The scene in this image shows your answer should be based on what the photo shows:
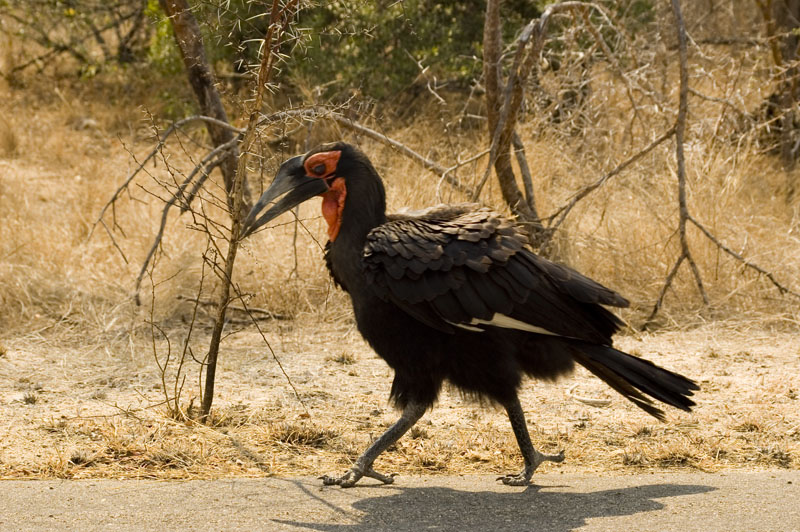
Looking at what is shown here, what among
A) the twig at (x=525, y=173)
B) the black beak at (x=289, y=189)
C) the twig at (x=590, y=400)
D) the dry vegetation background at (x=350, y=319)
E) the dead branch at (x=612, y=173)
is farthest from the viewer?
the twig at (x=525, y=173)

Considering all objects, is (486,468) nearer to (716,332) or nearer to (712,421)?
(712,421)

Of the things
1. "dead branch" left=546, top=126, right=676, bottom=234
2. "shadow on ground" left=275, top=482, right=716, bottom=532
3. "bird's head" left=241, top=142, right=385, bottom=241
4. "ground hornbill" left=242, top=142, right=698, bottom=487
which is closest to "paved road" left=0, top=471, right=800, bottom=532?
"shadow on ground" left=275, top=482, right=716, bottom=532

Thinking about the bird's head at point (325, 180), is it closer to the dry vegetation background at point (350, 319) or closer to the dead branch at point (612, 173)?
the dry vegetation background at point (350, 319)

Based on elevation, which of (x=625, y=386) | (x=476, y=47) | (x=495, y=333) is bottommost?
(x=625, y=386)

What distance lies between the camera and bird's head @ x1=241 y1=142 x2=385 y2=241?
4031 mm

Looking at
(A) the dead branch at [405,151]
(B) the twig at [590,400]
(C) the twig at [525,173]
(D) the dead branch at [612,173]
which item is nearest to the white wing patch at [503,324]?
(B) the twig at [590,400]

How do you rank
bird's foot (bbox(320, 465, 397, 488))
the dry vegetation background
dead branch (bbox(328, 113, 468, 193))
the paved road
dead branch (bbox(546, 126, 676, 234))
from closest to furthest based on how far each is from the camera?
the paved road < bird's foot (bbox(320, 465, 397, 488)) < the dry vegetation background < dead branch (bbox(546, 126, 676, 234)) < dead branch (bbox(328, 113, 468, 193))

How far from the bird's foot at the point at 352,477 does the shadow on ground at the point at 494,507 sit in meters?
0.05

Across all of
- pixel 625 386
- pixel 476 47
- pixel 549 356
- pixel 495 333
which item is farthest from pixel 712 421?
pixel 476 47

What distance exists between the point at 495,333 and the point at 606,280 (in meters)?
3.27

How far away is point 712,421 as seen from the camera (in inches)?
192

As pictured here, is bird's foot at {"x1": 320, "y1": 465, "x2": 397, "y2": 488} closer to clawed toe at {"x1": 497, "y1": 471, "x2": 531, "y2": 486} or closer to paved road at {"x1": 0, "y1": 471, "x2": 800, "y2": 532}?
→ paved road at {"x1": 0, "y1": 471, "x2": 800, "y2": 532}

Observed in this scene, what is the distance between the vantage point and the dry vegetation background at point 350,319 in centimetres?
446

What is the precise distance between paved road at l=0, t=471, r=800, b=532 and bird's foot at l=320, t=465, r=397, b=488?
0.11 ft
